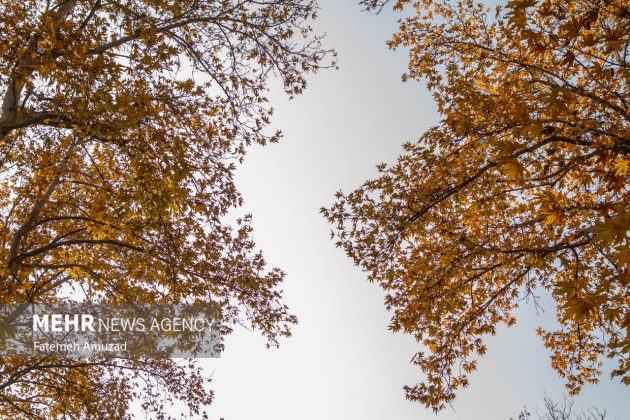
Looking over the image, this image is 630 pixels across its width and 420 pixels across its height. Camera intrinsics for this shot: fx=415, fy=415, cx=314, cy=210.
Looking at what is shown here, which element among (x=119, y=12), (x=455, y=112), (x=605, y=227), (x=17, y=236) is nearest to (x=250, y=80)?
(x=119, y=12)

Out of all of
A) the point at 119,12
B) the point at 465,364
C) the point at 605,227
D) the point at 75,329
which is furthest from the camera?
the point at 75,329

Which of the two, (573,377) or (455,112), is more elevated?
(455,112)

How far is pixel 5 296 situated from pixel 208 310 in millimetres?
3294

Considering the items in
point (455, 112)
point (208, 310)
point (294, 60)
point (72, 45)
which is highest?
point (294, 60)

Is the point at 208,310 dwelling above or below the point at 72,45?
below

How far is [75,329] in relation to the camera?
1008cm

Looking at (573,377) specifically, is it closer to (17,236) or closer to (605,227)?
(605,227)

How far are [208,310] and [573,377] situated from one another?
284 inches

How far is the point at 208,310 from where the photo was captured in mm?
6730

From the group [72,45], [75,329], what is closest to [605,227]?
[72,45]

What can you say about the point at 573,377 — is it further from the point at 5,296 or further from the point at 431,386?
the point at 5,296

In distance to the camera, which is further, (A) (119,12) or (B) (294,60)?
(B) (294,60)

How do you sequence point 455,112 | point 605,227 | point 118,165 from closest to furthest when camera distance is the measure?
point 605,227, point 455,112, point 118,165

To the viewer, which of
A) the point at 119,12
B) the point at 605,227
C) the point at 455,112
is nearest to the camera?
the point at 605,227
